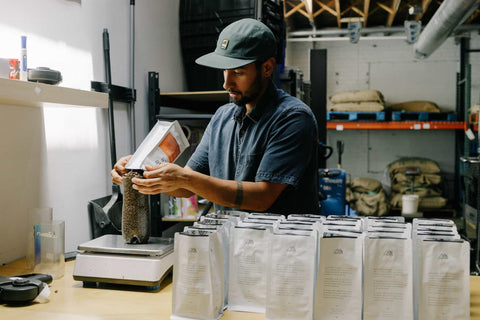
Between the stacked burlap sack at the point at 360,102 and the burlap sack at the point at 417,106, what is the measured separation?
17.7 inches

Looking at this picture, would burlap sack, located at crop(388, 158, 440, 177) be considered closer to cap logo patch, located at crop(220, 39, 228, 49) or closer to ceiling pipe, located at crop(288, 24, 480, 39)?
ceiling pipe, located at crop(288, 24, 480, 39)

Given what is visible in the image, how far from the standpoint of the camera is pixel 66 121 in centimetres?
250

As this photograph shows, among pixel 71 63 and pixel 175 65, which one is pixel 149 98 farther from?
pixel 71 63

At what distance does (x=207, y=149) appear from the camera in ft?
8.20

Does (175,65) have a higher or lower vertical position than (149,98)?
higher

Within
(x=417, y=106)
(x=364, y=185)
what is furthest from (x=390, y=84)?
(x=364, y=185)

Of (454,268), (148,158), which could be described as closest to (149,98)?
(148,158)

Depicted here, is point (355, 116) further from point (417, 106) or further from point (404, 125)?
point (417, 106)

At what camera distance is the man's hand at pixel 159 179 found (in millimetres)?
1692

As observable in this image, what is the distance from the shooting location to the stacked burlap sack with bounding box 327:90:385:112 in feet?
28.8

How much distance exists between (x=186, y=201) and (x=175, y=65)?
1.12 metres

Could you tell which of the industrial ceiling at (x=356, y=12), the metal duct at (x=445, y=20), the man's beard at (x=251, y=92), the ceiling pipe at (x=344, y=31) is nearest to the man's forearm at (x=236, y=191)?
the man's beard at (x=251, y=92)

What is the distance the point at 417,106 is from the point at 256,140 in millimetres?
7431

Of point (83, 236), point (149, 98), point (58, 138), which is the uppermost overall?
point (149, 98)
